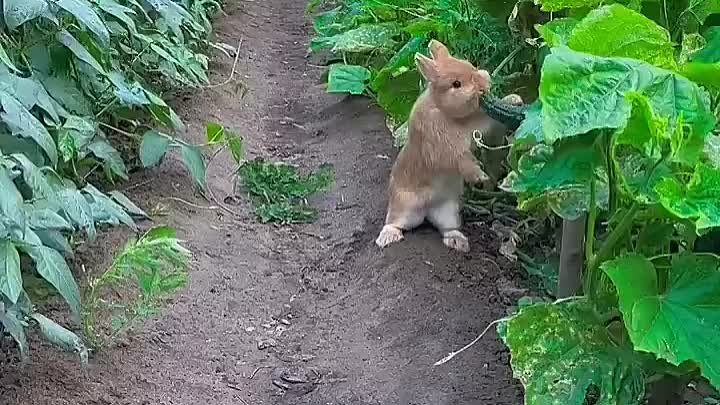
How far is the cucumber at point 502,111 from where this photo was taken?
3.27 m

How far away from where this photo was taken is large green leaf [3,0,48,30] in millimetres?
2891

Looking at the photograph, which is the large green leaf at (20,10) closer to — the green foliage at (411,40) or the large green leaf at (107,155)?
the large green leaf at (107,155)

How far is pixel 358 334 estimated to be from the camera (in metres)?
3.34

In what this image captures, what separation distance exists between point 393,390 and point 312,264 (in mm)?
1037

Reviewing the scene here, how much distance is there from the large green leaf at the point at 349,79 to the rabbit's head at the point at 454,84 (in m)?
1.57

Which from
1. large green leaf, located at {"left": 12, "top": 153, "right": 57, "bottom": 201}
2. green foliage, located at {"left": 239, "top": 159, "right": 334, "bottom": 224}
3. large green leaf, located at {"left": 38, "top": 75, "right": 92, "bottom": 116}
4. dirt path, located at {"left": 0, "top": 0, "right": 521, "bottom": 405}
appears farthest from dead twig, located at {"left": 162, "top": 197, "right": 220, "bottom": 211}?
large green leaf, located at {"left": 12, "top": 153, "right": 57, "bottom": 201}

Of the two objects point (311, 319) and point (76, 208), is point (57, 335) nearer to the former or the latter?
point (76, 208)

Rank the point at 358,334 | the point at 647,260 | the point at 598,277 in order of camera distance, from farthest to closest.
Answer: the point at 358,334 < the point at 598,277 < the point at 647,260

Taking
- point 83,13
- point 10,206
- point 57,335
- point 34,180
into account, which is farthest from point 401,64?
point 10,206

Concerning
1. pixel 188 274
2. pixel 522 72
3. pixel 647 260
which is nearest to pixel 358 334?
pixel 188 274

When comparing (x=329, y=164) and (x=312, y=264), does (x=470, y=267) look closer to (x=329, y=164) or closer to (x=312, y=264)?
(x=312, y=264)

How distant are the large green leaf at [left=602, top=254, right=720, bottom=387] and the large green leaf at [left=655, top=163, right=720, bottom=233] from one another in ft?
0.63

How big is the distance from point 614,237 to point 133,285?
5.84 feet

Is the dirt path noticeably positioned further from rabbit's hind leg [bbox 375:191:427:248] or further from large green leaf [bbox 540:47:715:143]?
large green leaf [bbox 540:47:715:143]
